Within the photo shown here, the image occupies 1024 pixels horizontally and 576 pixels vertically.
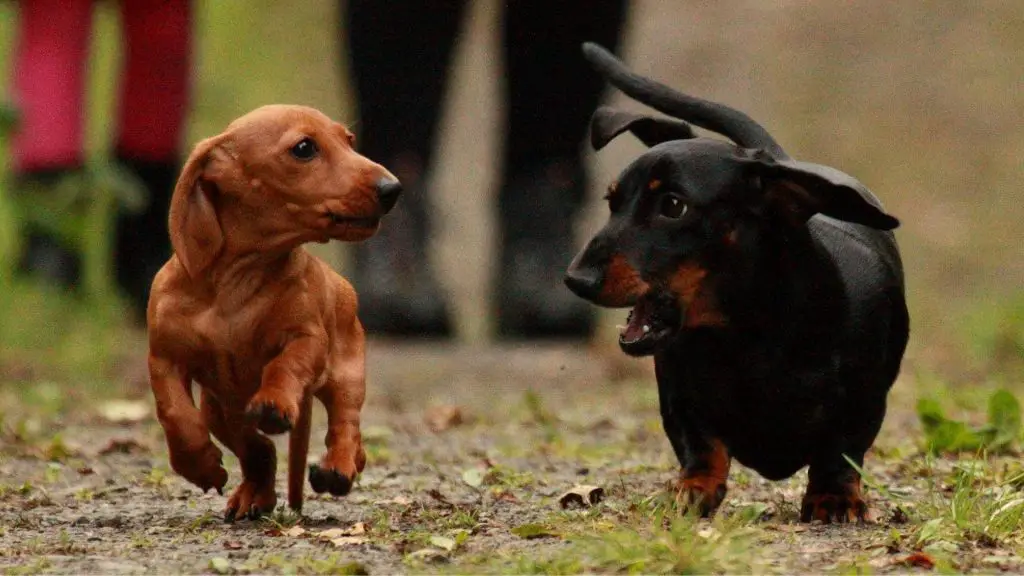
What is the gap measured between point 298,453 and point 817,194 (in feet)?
3.92

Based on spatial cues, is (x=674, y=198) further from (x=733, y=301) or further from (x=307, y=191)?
(x=307, y=191)

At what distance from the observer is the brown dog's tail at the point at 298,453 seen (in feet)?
12.2

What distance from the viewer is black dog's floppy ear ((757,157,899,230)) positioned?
3434mm

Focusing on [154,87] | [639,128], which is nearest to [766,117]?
[154,87]

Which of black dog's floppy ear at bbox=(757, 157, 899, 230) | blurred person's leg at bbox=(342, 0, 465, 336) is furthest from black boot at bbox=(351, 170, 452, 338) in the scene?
black dog's floppy ear at bbox=(757, 157, 899, 230)

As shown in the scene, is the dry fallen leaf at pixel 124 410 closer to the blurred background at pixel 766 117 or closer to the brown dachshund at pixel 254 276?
the blurred background at pixel 766 117

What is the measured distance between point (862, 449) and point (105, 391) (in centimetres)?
338

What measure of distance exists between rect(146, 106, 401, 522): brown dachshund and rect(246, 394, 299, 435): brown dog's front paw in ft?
0.37

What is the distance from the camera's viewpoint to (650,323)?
347 centimetres

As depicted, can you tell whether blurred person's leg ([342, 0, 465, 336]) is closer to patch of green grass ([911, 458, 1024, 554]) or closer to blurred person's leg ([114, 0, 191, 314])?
blurred person's leg ([114, 0, 191, 314])

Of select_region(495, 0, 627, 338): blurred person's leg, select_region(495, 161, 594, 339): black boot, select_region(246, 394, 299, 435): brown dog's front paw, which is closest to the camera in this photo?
select_region(246, 394, 299, 435): brown dog's front paw

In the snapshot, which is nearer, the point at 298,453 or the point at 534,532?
the point at 534,532

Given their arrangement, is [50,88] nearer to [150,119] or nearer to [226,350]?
[150,119]

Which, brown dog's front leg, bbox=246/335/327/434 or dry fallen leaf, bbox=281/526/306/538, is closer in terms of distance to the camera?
brown dog's front leg, bbox=246/335/327/434
